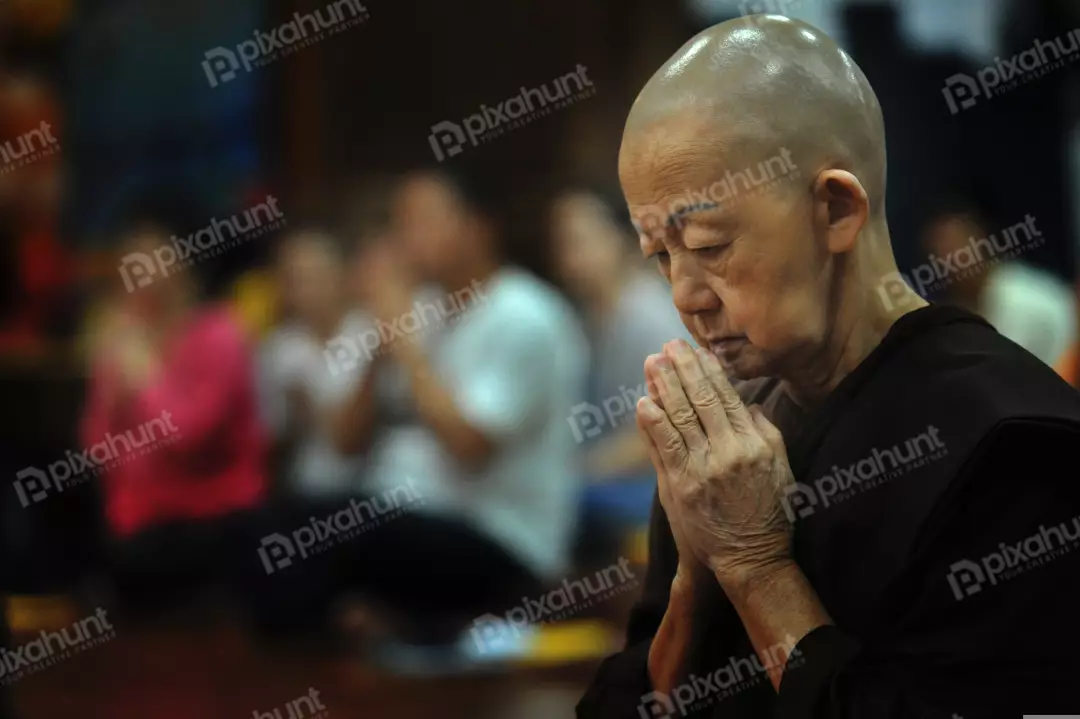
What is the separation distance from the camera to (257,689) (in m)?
3.71

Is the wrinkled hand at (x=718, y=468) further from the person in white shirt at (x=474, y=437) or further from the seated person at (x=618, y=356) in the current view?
the person in white shirt at (x=474, y=437)

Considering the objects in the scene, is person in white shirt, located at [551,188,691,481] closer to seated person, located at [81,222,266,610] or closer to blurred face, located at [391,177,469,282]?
blurred face, located at [391,177,469,282]

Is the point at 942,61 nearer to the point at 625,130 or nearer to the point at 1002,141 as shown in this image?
the point at 1002,141

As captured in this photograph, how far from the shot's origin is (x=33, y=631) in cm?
440

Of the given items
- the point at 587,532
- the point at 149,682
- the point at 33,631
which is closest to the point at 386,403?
the point at 587,532

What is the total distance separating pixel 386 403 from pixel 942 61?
2872 mm

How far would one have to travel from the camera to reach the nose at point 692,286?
1353 millimetres
